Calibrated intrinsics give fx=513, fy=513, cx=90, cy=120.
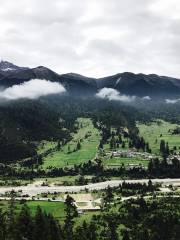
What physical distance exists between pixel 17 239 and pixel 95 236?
39465 millimetres

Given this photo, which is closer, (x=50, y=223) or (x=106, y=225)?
(x=50, y=223)

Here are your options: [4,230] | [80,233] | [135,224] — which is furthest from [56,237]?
[135,224]

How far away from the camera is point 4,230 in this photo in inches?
5846

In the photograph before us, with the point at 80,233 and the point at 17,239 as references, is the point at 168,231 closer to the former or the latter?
the point at 80,233

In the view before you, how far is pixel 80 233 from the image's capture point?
172000 millimetres

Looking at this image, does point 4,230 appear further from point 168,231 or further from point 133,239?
point 168,231

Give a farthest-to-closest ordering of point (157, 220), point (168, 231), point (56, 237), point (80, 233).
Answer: point (157, 220), point (168, 231), point (80, 233), point (56, 237)

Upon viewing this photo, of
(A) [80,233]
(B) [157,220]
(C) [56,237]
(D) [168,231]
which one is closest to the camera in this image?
(C) [56,237]

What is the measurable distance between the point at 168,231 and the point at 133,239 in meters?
16.2

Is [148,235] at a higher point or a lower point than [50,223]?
lower

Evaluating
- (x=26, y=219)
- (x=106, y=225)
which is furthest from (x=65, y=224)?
(x=26, y=219)

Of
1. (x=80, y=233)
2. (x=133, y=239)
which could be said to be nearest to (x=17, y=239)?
(x=80, y=233)

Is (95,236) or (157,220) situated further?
(157,220)

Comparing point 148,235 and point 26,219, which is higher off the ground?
point 26,219
